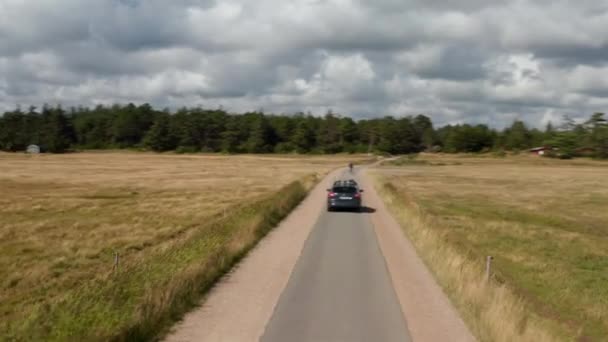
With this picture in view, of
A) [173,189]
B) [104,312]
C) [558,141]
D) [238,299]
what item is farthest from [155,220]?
[558,141]

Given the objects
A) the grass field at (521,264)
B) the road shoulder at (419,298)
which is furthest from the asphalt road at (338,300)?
the grass field at (521,264)

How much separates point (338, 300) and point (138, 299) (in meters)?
4.07

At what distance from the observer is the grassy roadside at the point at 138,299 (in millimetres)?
9109

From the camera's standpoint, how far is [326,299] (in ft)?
42.5

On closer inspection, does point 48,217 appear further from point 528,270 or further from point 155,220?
point 528,270

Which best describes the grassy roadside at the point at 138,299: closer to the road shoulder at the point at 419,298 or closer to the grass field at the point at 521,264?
the road shoulder at the point at 419,298

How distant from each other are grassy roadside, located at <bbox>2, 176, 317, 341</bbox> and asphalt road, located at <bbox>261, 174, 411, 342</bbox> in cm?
182

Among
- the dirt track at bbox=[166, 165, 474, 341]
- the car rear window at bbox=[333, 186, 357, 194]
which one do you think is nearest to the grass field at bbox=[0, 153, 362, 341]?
the dirt track at bbox=[166, 165, 474, 341]

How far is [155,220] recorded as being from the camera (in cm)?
3275

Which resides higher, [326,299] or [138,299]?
[138,299]

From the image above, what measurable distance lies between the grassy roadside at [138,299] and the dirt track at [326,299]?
0.40 metres

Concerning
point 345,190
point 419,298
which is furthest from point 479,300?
point 345,190

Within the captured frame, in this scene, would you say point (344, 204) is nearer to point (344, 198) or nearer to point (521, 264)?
point (344, 198)

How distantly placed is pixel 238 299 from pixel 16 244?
14593 mm
